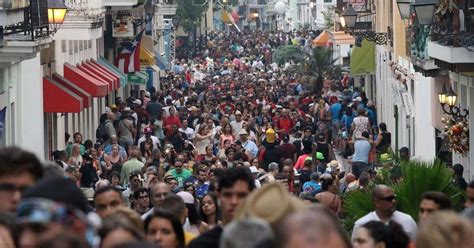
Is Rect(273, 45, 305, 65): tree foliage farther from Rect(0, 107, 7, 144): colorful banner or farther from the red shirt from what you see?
Rect(0, 107, 7, 144): colorful banner

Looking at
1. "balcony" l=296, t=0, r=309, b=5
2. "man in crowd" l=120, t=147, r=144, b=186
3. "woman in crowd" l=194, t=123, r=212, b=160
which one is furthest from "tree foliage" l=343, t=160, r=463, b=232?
"balcony" l=296, t=0, r=309, b=5

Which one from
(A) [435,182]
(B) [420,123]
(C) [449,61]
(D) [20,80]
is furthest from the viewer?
(B) [420,123]

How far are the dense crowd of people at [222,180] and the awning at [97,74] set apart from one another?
695 millimetres

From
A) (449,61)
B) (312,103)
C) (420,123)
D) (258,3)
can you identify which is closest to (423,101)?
(420,123)

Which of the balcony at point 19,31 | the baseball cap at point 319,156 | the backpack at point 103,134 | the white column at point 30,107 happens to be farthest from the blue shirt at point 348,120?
the balcony at point 19,31

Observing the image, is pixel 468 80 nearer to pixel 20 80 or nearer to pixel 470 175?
pixel 470 175

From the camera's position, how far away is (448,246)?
8633 millimetres

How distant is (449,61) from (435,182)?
621cm

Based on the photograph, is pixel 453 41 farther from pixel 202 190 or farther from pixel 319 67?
pixel 319 67

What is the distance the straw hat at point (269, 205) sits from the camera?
8.72 m

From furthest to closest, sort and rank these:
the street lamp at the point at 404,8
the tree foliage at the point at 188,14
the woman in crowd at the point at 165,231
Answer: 1. the tree foliage at the point at 188,14
2. the street lamp at the point at 404,8
3. the woman in crowd at the point at 165,231

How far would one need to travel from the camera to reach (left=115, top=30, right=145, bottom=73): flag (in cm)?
4947

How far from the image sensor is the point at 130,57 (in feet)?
163

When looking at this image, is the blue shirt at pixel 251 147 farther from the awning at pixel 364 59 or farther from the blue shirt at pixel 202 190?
the awning at pixel 364 59
